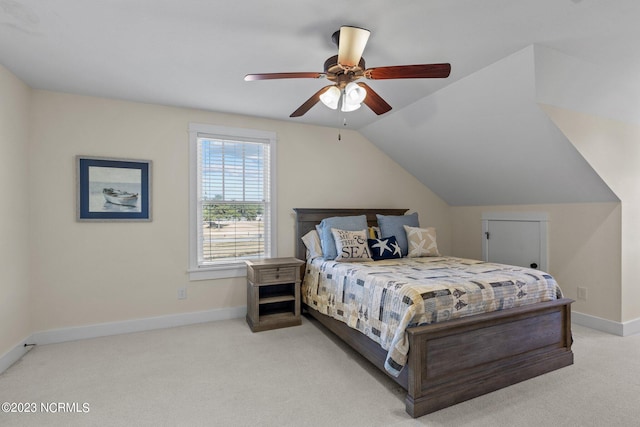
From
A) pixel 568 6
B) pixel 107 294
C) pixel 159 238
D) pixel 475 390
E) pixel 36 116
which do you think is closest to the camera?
pixel 568 6

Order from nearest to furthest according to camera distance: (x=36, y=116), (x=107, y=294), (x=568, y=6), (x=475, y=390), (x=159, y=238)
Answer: (x=568, y=6) → (x=475, y=390) → (x=36, y=116) → (x=107, y=294) → (x=159, y=238)

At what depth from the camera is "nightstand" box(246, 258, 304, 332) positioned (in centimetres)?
333

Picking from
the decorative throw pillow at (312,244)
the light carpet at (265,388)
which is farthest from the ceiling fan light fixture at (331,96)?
the light carpet at (265,388)

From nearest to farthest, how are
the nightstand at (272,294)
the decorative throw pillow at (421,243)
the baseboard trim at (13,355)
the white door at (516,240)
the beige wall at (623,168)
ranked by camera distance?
the baseboard trim at (13,355) < the beige wall at (623,168) < the nightstand at (272,294) < the decorative throw pillow at (421,243) < the white door at (516,240)

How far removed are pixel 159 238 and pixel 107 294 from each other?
29.0 inches

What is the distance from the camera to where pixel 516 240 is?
4051mm

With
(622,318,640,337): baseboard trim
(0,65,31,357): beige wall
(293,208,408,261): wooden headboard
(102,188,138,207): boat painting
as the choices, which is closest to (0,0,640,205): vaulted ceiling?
(0,65,31,357): beige wall

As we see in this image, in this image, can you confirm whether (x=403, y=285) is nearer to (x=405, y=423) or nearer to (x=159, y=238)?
(x=405, y=423)

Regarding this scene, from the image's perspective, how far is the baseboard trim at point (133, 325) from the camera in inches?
120

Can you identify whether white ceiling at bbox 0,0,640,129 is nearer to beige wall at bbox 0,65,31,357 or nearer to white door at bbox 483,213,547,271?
beige wall at bbox 0,65,31,357

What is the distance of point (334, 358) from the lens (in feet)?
8.81

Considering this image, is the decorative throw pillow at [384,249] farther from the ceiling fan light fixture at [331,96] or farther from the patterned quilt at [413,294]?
the ceiling fan light fixture at [331,96]

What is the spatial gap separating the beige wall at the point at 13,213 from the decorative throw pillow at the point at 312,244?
272 cm

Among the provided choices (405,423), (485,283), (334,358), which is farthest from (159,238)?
→ (485,283)
